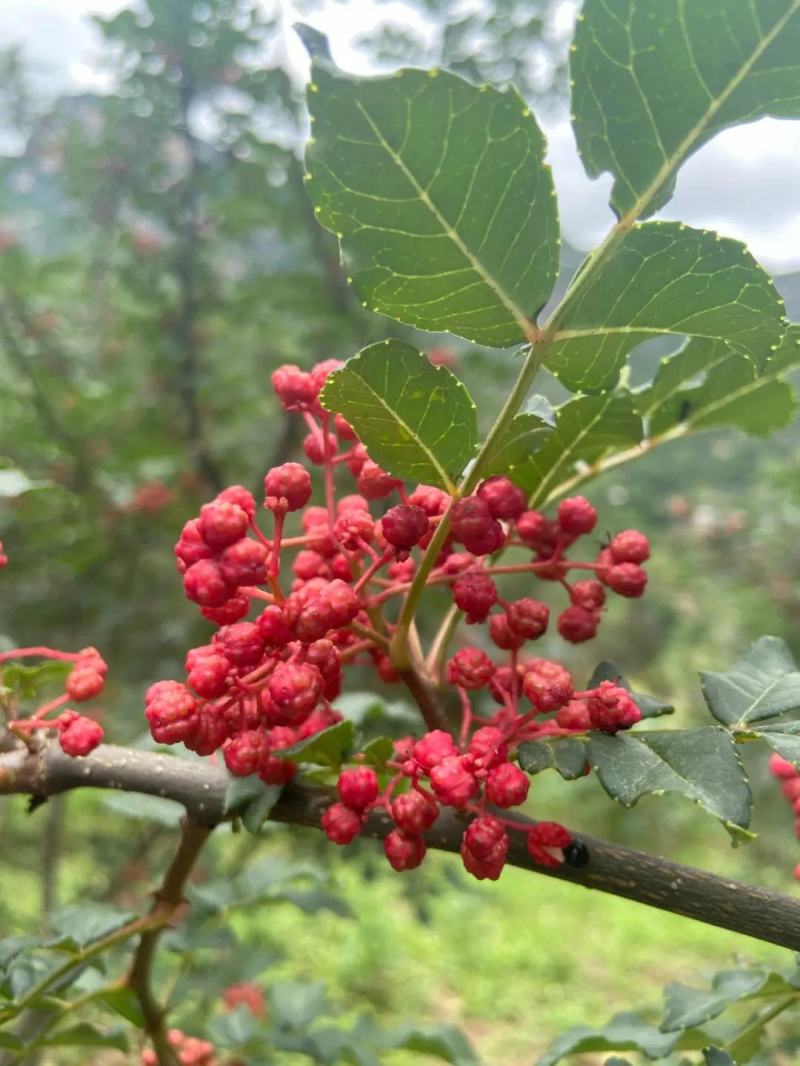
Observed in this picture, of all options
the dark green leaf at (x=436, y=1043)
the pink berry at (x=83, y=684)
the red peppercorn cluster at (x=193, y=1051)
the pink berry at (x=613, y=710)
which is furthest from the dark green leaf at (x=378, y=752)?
the red peppercorn cluster at (x=193, y=1051)

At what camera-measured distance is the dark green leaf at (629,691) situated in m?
0.90

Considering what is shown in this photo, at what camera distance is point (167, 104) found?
142 inches

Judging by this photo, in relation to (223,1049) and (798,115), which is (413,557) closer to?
(798,115)

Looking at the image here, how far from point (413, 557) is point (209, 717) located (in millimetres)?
387

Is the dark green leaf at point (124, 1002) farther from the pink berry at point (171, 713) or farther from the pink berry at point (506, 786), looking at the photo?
the pink berry at point (506, 786)

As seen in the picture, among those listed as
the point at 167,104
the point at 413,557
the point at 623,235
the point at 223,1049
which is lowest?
the point at 223,1049

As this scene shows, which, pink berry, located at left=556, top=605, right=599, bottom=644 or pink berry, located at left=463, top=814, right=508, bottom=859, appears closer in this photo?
pink berry, located at left=463, top=814, right=508, bottom=859

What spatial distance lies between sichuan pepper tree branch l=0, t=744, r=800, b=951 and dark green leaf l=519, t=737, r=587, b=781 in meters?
0.09

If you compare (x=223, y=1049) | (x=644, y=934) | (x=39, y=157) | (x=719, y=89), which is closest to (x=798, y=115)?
(x=719, y=89)

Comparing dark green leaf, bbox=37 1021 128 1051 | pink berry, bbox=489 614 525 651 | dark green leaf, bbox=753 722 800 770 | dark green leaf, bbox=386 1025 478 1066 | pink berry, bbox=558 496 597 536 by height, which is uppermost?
pink berry, bbox=558 496 597 536

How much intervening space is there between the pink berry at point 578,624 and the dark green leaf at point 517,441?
0.67 feet

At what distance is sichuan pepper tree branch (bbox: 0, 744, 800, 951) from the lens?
0.80m

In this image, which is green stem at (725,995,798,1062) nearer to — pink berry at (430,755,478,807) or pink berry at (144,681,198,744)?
pink berry at (430,755,478,807)

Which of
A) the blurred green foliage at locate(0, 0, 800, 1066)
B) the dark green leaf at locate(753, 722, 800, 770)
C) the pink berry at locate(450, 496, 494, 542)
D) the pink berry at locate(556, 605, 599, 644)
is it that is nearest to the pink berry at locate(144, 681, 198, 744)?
the pink berry at locate(450, 496, 494, 542)
